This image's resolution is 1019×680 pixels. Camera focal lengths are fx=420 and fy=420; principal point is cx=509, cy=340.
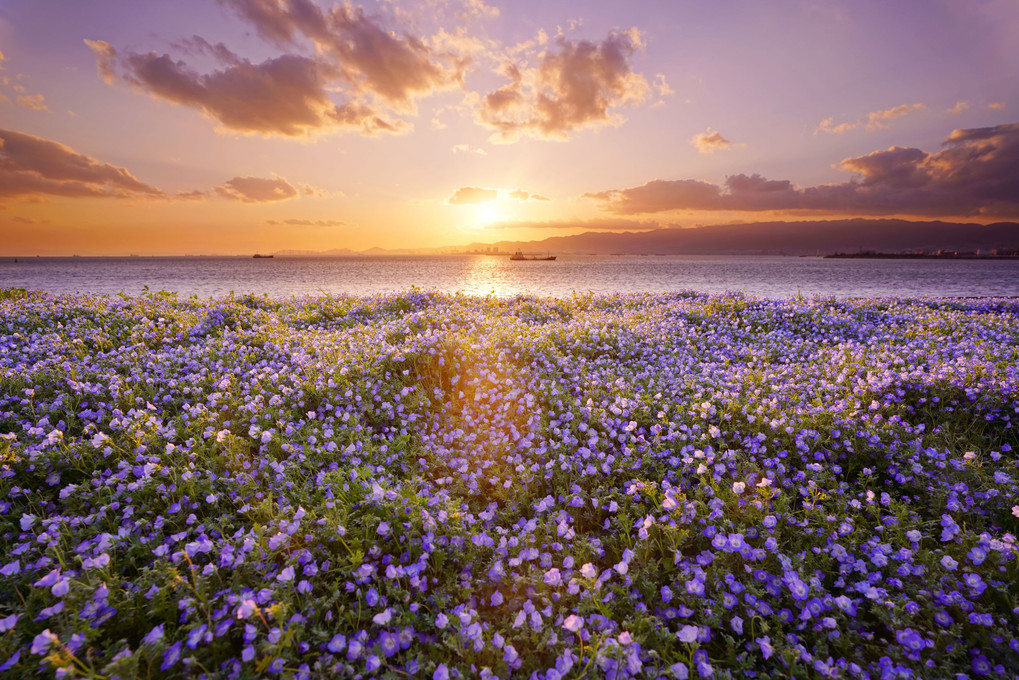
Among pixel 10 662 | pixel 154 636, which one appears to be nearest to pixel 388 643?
pixel 154 636

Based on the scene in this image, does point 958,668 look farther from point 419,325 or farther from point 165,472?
point 419,325

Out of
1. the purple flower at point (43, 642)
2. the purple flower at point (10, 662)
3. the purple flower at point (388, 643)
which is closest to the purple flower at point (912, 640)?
the purple flower at point (388, 643)

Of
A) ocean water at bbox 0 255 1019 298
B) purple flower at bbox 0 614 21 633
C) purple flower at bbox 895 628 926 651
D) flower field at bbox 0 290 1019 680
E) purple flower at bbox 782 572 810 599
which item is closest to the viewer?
purple flower at bbox 0 614 21 633

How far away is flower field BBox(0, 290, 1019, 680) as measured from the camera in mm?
2945

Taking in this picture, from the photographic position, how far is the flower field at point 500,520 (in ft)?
9.66

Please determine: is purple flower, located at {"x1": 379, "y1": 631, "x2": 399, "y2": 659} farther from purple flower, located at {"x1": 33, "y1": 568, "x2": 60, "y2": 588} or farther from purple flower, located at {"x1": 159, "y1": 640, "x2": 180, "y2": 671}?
purple flower, located at {"x1": 33, "y1": 568, "x2": 60, "y2": 588}

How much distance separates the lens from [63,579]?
114 inches

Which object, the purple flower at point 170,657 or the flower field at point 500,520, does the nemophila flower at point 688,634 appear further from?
the purple flower at point 170,657

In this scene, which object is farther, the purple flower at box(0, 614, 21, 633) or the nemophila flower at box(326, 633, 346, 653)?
the nemophila flower at box(326, 633, 346, 653)

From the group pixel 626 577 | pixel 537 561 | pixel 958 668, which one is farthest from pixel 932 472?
pixel 537 561

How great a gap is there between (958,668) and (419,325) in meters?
11.4

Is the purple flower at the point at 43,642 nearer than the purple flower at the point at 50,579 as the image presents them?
Yes

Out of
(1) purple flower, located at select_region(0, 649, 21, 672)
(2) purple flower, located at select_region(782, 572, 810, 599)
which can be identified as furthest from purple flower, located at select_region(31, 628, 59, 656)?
(2) purple flower, located at select_region(782, 572, 810, 599)

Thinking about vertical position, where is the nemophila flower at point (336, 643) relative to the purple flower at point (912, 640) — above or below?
above
